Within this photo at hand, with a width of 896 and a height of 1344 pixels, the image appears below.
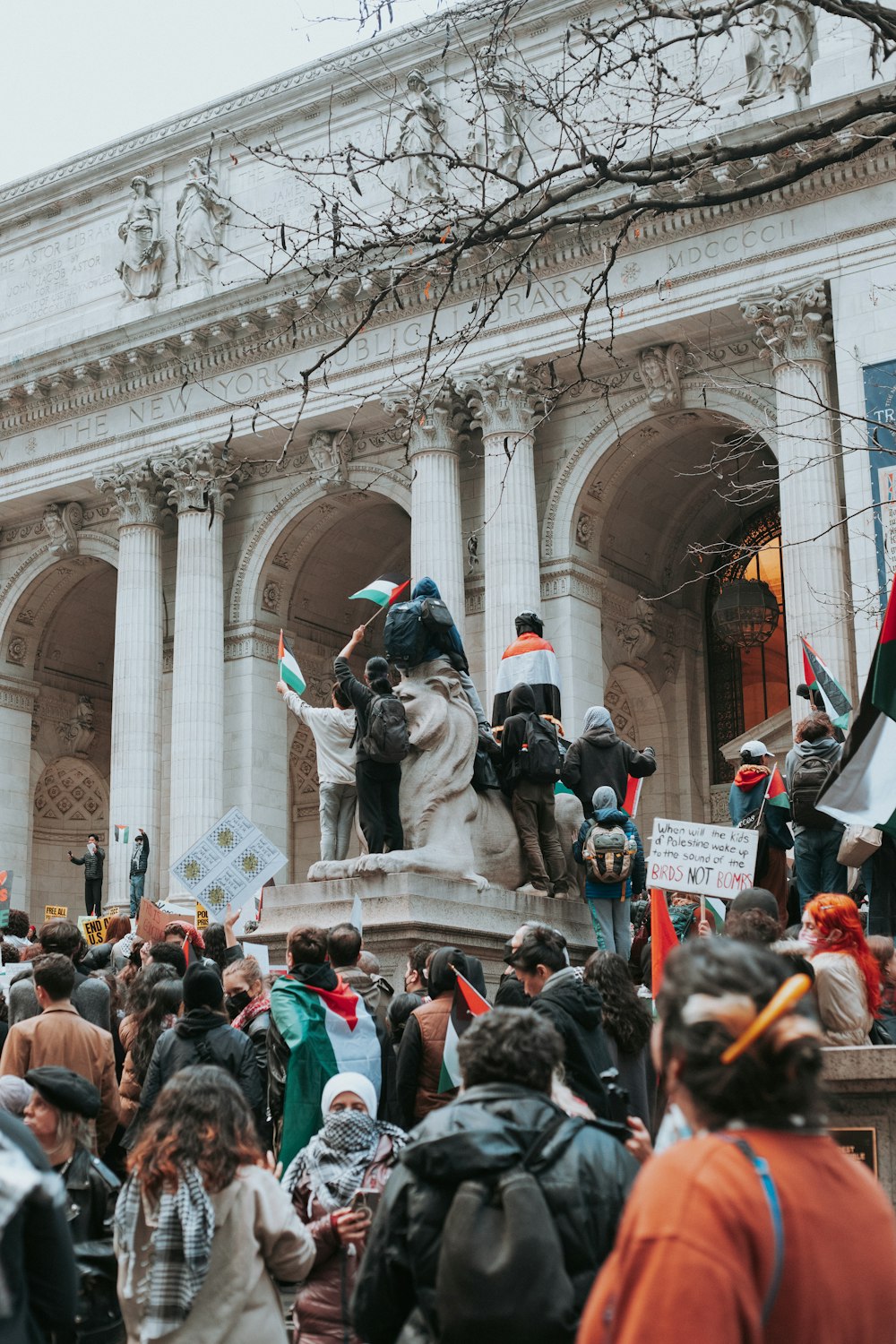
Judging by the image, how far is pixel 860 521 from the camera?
24844 millimetres

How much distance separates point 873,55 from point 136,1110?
722 centimetres

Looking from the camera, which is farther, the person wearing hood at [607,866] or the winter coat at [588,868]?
the winter coat at [588,868]

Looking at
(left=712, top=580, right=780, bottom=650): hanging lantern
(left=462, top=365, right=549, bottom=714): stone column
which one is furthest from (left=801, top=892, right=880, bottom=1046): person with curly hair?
(left=712, top=580, right=780, bottom=650): hanging lantern

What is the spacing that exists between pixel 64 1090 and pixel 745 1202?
11.4 ft

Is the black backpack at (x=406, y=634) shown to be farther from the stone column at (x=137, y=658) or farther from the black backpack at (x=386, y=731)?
the stone column at (x=137, y=658)

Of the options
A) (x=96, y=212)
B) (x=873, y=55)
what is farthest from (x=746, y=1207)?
(x=96, y=212)

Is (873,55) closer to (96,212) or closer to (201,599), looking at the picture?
(201,599)

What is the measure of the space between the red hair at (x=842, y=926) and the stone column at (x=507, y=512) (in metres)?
21.8

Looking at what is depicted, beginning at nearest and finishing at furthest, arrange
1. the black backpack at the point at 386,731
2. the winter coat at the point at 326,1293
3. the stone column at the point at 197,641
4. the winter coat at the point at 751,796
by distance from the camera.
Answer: the winter coat at the point at 326,1293, the black backpack at the point at 386,731, the winter coat at the point at 751,796, the stone column at the point at 197,641

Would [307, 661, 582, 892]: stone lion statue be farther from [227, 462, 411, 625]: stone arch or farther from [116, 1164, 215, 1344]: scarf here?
[227, 462, 411, 625]: stone arch

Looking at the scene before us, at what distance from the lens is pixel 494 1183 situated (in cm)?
395

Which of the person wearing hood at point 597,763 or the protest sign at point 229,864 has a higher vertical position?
the person wearing hood at point 597,763

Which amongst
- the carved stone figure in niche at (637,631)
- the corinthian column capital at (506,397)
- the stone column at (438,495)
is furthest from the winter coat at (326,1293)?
the carved stone figure in niche at (637,631)

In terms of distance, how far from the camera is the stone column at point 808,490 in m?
25.5
